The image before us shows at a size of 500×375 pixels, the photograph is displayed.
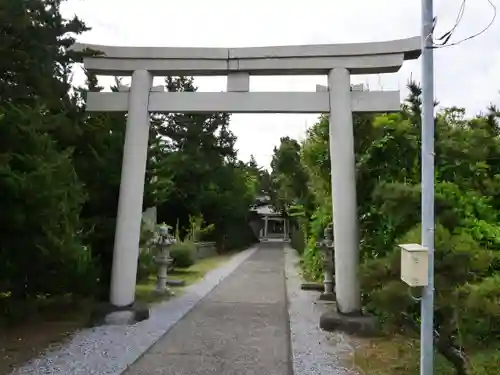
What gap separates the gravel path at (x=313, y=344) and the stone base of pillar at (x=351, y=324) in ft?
0.46

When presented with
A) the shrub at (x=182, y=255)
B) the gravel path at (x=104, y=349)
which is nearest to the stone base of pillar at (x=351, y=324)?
the gravel path at (x=104, y=349)

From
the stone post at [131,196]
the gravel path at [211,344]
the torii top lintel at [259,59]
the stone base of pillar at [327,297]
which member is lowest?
the gravel path at [211,344]

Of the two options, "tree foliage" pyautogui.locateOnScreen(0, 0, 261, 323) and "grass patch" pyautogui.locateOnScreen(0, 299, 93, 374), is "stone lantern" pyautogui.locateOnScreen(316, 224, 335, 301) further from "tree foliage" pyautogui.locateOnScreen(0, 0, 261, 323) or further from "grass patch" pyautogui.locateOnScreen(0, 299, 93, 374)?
"grass patch" pyautogui.locateOnScreen(0, 299, 93, 374)

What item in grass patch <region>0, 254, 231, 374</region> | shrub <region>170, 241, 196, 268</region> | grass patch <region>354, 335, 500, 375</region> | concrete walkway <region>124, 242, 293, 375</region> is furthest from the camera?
shrub <region>170, 241, 196, 268</region>

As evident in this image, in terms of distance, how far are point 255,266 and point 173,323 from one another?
1030 cm

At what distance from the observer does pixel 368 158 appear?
728cm

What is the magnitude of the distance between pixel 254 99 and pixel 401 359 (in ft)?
13.1

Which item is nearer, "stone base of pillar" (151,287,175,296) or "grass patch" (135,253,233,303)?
"grass patch" (135,253,233,303)

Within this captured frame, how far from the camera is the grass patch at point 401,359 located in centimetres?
401

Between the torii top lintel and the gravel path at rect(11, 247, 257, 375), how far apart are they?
12.3ft

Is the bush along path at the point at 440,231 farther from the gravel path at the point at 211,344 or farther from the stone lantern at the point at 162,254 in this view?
the stone lantern at the point at 162,254

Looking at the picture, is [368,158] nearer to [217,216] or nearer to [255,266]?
[255,266]

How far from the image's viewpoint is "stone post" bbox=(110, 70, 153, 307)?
7.15 metres

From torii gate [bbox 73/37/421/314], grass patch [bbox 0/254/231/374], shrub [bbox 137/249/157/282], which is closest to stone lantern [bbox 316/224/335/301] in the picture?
torii gate [bbox 73/37/421/314]
